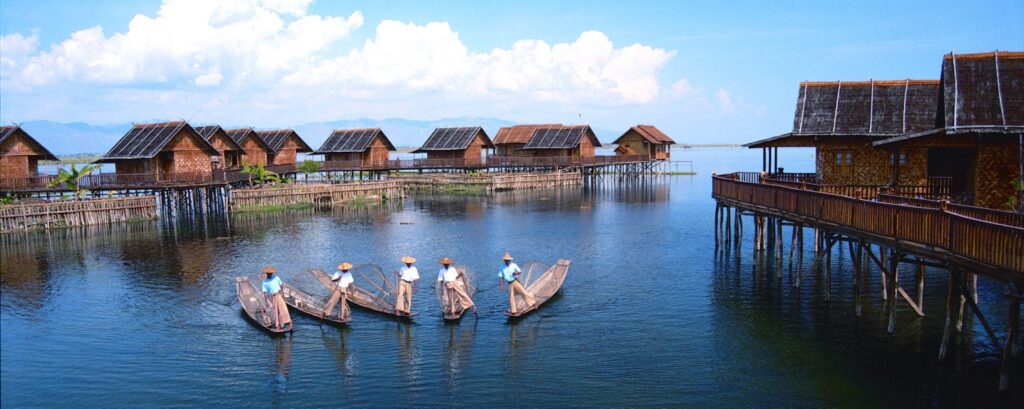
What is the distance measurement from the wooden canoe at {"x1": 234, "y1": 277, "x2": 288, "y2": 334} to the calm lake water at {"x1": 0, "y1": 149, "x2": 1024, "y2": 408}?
1.28 feet

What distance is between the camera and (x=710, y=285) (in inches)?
1057

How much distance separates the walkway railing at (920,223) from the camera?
14086mm

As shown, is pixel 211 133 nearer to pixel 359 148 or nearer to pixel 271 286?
pixel 359 148

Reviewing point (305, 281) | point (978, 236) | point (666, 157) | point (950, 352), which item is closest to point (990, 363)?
point (950, 352)

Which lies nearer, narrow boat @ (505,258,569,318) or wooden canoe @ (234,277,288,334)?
wooden canoe @ (234,277,288,334)

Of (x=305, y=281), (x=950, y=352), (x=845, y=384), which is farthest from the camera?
(x=305, y=281)

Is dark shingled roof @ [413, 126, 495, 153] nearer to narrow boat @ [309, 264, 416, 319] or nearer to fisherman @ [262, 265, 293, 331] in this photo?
narrow boat @ [309, 264, 416, 319]

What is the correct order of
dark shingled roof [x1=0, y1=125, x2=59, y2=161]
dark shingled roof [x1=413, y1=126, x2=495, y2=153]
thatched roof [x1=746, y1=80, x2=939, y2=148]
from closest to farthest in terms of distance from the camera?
thatched roof [x1=746, y1=80, x2=939, y2=148] < dark shingled roof [x1=0, y1=125, x2=59, y2=161] < dark shingled roof [x1=413, y1=126, x2=495, y2=153]

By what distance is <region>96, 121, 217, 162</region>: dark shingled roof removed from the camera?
48656 mm

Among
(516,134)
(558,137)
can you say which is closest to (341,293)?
(558,137)

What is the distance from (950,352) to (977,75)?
41.0ft

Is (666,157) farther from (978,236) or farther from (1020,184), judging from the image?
(978,236)

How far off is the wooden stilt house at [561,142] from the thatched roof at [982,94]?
2103 inches

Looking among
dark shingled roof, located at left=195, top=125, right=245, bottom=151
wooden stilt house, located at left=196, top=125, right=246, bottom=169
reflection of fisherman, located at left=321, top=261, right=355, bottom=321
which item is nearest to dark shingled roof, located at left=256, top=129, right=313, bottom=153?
wooden stilt house, located at left=196, top=125, right=246, bottom=169
